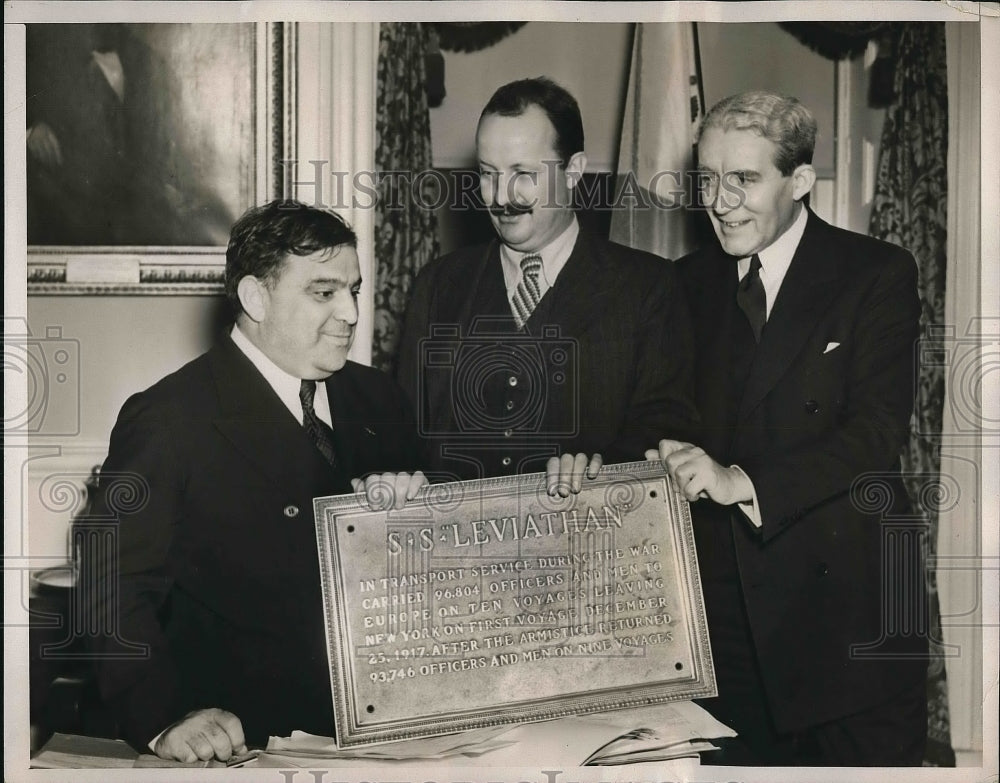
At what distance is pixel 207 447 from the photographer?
229 centimetres

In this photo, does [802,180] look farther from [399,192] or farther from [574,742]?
[574,742]

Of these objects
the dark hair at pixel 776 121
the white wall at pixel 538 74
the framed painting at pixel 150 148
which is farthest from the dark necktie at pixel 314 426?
the dark hair at pixel 776 121

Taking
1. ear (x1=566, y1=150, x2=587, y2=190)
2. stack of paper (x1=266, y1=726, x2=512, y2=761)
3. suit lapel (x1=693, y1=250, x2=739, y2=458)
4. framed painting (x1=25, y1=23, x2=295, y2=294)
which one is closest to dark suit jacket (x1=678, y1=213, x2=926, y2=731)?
suit lapel (x1=693, y1=250, x2=739, y2=458)

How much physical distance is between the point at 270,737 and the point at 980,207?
2.38m

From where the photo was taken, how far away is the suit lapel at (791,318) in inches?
90.3

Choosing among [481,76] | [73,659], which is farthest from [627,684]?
[481,76]

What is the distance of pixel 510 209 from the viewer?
2338mm

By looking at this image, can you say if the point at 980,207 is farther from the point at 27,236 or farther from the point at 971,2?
the point at 27,236

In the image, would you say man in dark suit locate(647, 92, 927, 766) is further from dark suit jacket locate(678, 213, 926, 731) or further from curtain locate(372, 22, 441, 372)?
curtain locate(372, 22, 441, 372)

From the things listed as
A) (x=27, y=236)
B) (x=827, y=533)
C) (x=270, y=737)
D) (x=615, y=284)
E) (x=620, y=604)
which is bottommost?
(x=270, y=737)

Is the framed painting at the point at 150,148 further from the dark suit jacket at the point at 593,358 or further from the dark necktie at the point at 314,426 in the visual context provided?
the dark suit jacket at the point at 593,358

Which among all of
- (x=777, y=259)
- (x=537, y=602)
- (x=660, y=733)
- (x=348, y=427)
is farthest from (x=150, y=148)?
(x=660, y=733)

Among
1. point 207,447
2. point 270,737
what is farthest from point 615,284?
point 270,737

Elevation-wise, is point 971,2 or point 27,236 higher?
point 971,2
